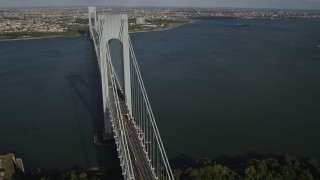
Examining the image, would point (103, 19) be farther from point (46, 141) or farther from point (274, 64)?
point (274, 64)

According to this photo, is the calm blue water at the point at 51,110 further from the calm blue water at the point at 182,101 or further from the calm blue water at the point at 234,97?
the calm blue water at the point at 234,97

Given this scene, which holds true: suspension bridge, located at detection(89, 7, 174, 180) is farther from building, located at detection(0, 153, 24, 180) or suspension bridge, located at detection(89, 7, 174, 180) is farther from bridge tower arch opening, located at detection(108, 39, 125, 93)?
building, located at detection(0, 153, 24, 180)

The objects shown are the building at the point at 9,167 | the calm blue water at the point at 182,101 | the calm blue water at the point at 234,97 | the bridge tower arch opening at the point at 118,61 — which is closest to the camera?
the building at the point at 9,167

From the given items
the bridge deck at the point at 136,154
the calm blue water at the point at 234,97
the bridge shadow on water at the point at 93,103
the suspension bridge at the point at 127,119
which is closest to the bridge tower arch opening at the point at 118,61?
the suspension bridge at the point at 127,119

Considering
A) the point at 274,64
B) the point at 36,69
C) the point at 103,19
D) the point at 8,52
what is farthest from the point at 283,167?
the point at 8,52

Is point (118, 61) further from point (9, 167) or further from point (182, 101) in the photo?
point (9, 167)

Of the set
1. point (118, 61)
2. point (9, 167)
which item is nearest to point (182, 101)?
point (118, 61)

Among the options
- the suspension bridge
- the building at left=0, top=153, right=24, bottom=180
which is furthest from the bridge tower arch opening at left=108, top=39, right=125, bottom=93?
the building at left=0, top=153, right=24, bottom=180
